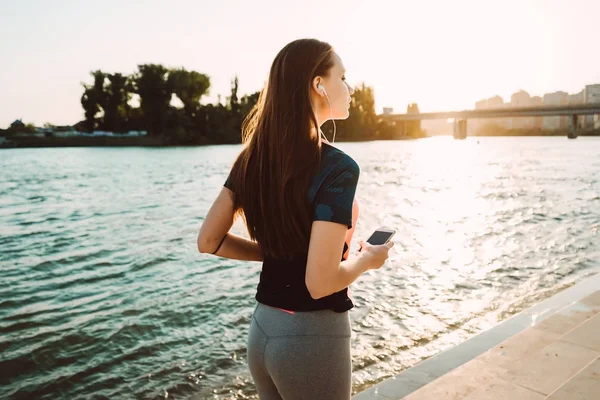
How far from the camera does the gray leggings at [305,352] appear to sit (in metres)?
1.62

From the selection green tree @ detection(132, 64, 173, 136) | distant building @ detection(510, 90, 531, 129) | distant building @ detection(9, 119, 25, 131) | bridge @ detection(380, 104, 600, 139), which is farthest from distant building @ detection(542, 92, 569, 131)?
distant building @ detection(9, 119, 25, 131)

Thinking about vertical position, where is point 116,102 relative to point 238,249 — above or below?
above


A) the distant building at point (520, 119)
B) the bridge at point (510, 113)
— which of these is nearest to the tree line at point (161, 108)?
the bridge at point (510, 113)

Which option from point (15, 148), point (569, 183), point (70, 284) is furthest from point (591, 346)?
point (15, 148)

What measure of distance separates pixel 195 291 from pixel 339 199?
8.08 m

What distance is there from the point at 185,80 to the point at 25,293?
310 feet

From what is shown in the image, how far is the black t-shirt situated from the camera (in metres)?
1.49

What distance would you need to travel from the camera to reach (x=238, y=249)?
6.52ft

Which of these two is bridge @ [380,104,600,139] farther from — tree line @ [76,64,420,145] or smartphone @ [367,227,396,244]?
Result: smartphone @ [367,227,396,244]

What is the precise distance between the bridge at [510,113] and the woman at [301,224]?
9997 cm

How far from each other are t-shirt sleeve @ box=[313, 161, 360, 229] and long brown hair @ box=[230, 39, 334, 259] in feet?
0.26

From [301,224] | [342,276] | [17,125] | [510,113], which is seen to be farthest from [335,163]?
[17,125]

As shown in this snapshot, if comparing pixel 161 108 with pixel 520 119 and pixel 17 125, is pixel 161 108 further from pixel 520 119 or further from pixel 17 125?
pixel 520 119

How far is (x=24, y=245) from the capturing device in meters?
13.0
